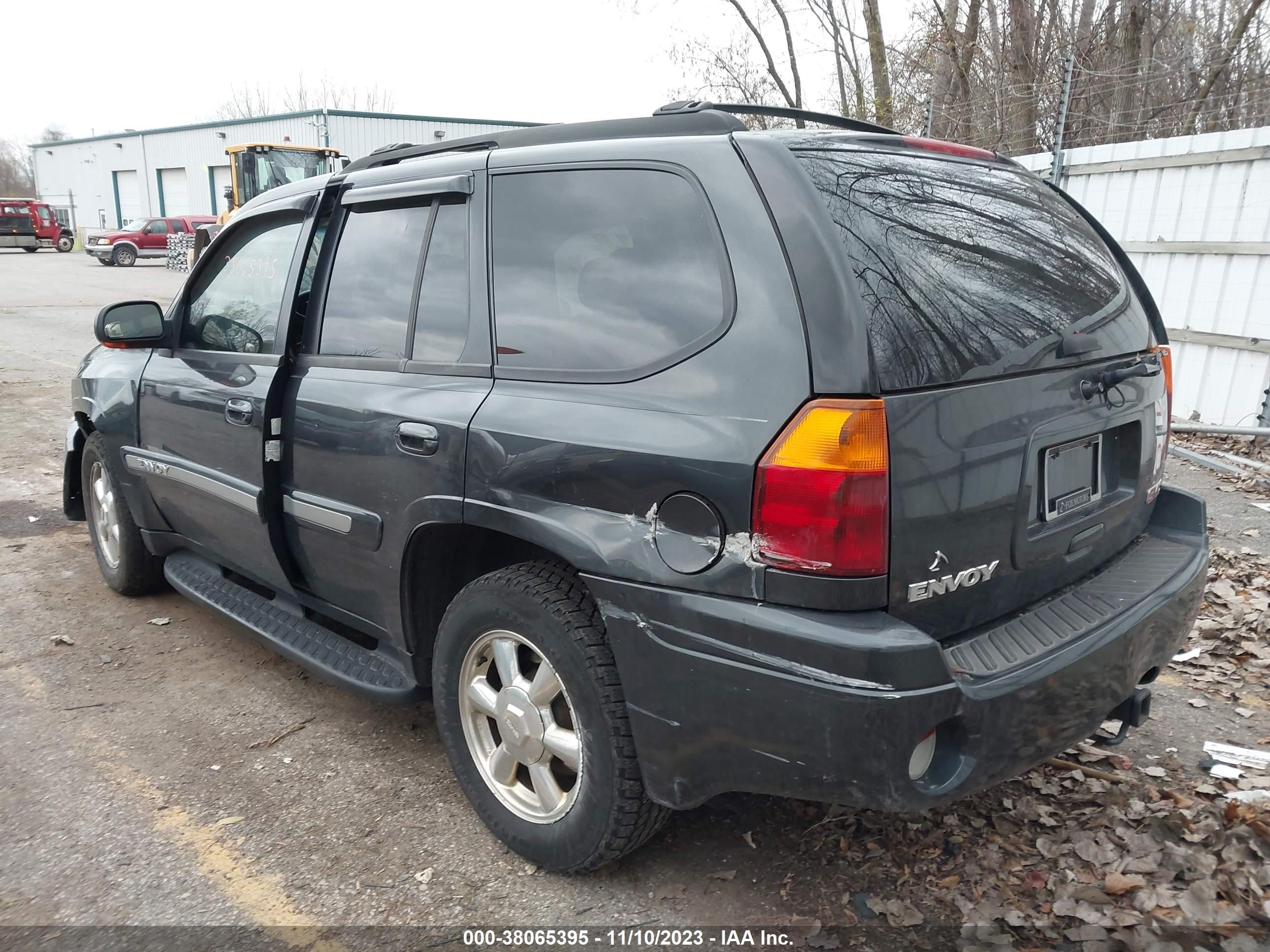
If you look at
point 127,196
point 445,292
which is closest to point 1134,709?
point 445,292

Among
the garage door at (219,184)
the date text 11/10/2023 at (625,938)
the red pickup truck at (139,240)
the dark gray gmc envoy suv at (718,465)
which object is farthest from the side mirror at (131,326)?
the garage door at (219,184)

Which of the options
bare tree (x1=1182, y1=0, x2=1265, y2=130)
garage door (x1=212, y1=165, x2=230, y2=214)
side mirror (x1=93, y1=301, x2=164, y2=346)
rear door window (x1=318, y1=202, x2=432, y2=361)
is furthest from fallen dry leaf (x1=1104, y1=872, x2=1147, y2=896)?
garage door (x1=212, y1=165, x2=230, y2=214)

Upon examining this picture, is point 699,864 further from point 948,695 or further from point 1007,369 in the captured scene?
point 1007,369

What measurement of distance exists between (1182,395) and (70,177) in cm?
6422

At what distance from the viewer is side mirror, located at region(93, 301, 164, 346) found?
3.97 meters

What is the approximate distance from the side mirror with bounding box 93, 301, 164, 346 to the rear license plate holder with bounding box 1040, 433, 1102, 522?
3.49 meters

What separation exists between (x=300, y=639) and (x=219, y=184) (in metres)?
45.8

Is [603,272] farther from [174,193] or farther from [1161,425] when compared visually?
[174,193]

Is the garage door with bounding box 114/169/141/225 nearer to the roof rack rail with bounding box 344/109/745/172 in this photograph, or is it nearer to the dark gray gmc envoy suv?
the roof rack rail with bounding box 344/109/745/172

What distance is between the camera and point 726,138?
7.33ft

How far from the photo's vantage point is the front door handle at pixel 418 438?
8.79ft

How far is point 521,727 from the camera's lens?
8.53ft

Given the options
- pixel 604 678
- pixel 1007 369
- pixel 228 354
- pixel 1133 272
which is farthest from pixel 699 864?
pixel 228 354

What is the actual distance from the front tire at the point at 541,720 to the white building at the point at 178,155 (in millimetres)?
27621
